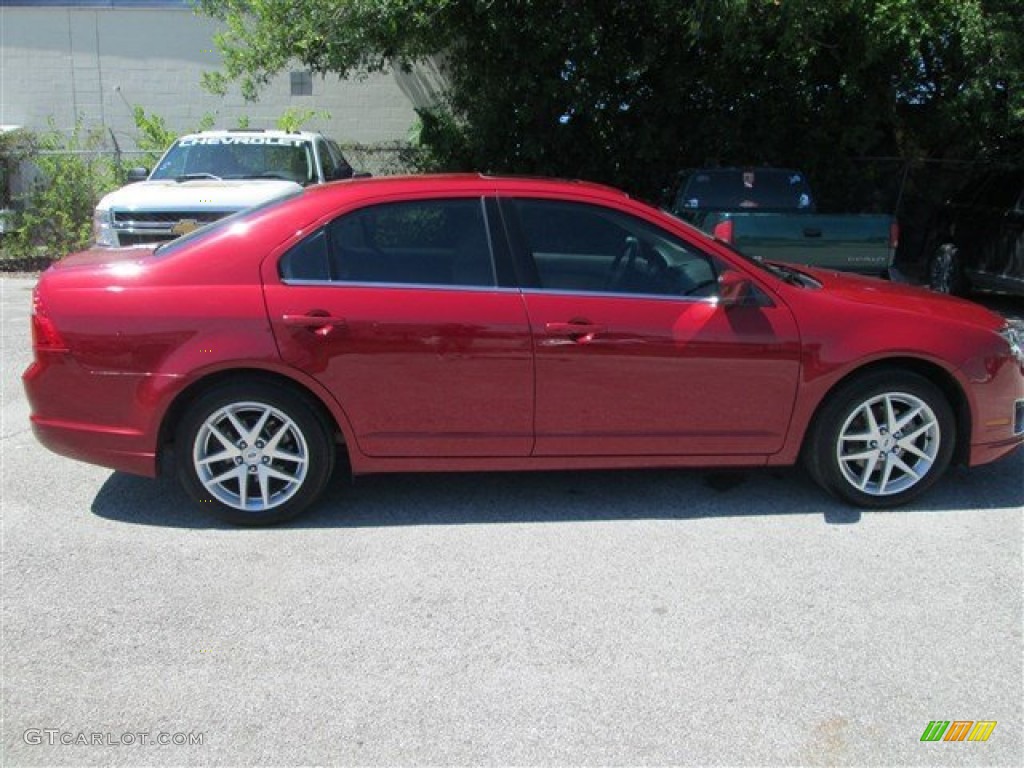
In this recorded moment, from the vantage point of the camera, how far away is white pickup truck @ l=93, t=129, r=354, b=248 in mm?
8602

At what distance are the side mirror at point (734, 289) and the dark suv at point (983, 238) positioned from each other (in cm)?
639

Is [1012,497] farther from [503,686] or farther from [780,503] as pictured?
[503,686]

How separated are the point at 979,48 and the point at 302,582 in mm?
9657

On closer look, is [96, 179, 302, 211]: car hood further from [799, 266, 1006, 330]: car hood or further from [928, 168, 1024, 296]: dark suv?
[928, 168, 1024, 296]: dark suv

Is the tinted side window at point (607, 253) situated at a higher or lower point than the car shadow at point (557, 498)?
higher

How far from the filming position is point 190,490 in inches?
176

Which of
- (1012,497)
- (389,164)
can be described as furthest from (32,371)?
(389,164)

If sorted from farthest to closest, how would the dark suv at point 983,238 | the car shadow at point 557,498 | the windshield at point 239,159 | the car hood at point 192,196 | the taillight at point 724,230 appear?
the windshield at point 239,159
the dark suv at point 983,238
the car hood at point 192,196
the taillight at point 724,230
the car shadow at point 557,498

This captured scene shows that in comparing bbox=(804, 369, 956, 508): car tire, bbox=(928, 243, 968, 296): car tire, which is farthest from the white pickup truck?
bbox=(928, 243, 968, 296): car tire

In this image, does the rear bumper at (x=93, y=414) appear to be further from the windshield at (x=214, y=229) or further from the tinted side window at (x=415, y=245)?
the tinted side window at (x=415, y=245)

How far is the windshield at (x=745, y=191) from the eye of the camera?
10.2 m

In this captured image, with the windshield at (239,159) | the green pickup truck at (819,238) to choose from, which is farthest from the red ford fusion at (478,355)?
the windshield at (239,159)

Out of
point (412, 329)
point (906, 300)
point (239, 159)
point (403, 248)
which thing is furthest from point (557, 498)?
point (239, 159)

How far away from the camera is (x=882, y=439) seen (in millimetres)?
4695
